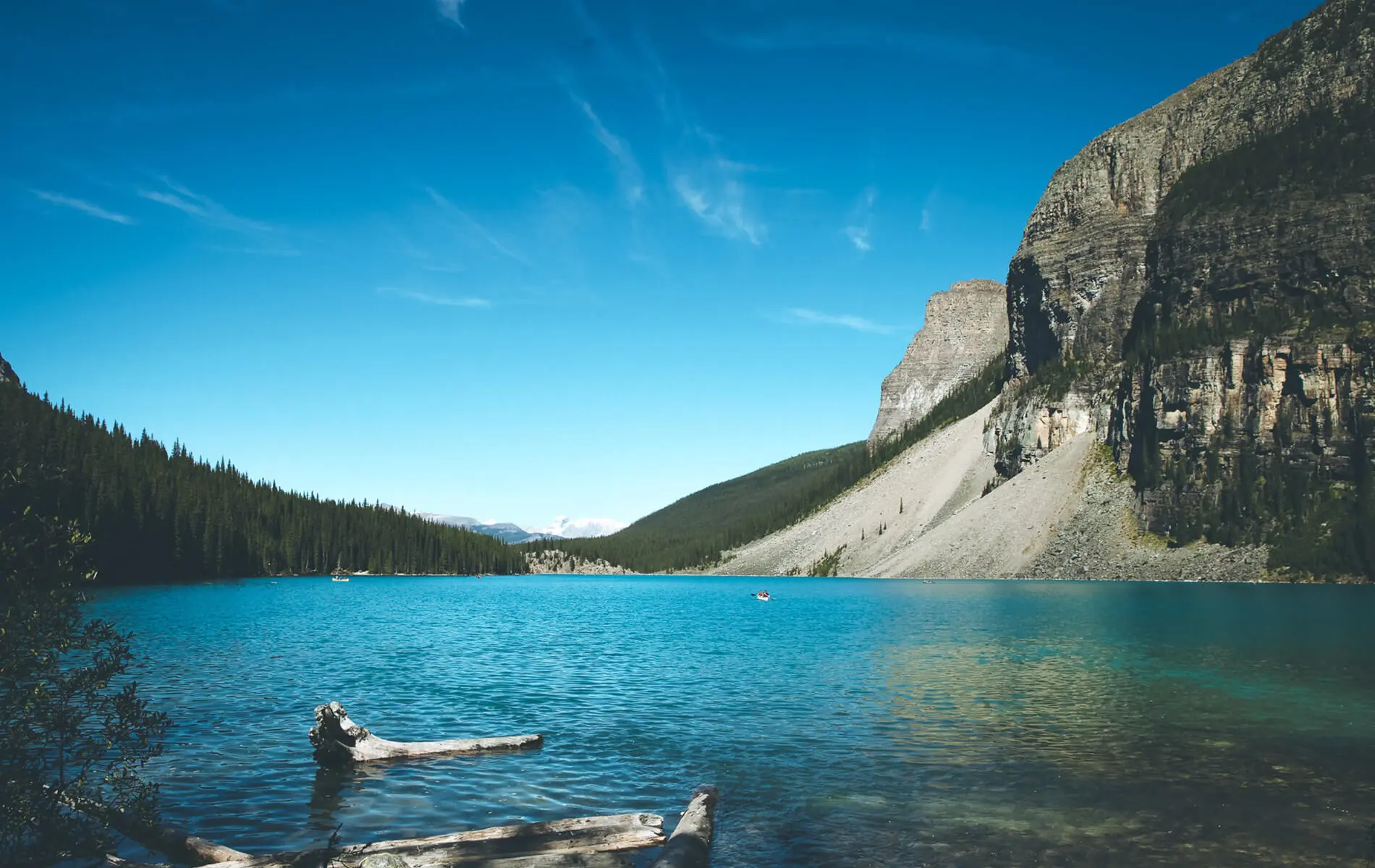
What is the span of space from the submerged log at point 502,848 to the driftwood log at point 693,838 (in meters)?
0.52

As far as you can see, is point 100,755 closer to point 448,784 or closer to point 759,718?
point 448,784

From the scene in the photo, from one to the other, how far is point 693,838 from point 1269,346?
6890 inches

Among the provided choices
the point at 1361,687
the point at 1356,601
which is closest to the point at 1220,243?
the point at 1356,601

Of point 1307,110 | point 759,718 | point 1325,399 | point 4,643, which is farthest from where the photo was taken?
point 1307,110

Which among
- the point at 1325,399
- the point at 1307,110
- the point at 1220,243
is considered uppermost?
the point at 1307,110

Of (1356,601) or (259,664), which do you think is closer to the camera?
(259,664)

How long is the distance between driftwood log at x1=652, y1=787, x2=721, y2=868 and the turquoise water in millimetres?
445

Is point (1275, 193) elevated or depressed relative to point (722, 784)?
elevated

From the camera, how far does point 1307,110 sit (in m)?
185

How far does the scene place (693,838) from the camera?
15570mm

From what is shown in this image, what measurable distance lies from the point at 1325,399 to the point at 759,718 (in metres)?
156

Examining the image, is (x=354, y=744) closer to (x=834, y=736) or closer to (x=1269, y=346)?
(x=834, y=736)

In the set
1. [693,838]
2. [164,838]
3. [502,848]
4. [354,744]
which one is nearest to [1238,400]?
[354,744]

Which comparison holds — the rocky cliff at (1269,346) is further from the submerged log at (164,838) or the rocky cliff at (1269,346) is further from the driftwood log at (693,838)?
the submerged log at (164,838)
